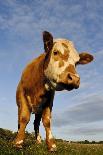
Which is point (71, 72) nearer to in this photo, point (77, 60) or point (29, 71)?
point (77, 60)

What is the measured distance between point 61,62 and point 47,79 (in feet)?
3.33

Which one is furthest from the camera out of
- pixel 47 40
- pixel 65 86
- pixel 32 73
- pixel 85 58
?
pixel 32 73

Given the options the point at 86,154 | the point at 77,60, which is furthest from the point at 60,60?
the point at 86,154

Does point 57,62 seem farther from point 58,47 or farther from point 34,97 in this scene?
point 34,97

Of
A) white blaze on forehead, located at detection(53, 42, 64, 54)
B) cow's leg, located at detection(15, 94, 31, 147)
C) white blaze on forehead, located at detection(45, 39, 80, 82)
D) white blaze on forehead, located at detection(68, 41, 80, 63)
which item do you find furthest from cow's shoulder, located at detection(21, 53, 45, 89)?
white blaze on forehead, located at detection(68, 41, 80, 63)

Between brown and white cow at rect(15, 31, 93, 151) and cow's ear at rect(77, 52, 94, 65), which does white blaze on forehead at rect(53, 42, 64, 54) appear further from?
cow's ear at rect(77, 52, 94, 65)

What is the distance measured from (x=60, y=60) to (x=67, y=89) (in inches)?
35.9

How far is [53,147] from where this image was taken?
13.3 meters

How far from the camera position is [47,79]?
12.9m

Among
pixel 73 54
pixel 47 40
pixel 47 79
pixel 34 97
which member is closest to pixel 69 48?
pixel 73 54

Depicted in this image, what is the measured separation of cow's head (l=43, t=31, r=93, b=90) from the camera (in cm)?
1159

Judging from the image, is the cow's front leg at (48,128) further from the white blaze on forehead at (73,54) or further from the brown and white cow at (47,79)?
the white blaze on forehead at (73,54)

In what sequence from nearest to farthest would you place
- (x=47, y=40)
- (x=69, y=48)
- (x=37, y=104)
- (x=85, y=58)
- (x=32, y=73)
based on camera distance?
(x=69, y=48) → (x=47, y=40) → (x=37, y=104) → (x=85, y=58) → (x=32, y=73)

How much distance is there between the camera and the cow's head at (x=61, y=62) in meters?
11.6
